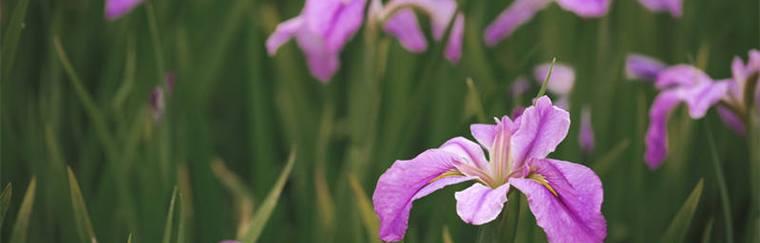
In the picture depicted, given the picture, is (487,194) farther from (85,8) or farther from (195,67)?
(85,8)

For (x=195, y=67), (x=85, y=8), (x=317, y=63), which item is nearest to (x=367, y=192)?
(x=317, y=63)

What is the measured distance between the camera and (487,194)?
84cm

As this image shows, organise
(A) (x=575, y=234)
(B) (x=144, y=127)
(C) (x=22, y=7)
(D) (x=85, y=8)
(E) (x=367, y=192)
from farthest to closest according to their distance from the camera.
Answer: (D) (x=85, y=8), (B) (x=144, y=127), (E) (x=367, y=192), (C) (x=22, y=7), (A) (x=575, y=234)

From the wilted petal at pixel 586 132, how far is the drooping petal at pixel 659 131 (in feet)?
0.82

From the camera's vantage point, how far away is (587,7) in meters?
1.27

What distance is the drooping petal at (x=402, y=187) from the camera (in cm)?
84

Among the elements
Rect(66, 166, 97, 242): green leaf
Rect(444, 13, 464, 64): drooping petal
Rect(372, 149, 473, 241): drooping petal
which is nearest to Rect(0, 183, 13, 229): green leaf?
Rect(66, 166, 97, 242): green leaf

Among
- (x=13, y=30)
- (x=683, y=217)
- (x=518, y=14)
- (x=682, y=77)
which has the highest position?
(x=13, y=30)

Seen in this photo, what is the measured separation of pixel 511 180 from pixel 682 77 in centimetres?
56

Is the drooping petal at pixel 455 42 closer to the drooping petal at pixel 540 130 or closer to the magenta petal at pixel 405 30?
the magenta petal at pixel 405 30

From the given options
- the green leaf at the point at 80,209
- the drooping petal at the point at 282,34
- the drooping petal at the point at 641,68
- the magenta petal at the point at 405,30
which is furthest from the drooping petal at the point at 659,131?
the green leaf at the point at 80,209

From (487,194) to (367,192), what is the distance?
1.79ft

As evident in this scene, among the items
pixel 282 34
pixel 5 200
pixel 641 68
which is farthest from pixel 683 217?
pixel 5 200

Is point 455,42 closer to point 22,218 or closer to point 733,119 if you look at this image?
point 733,119
